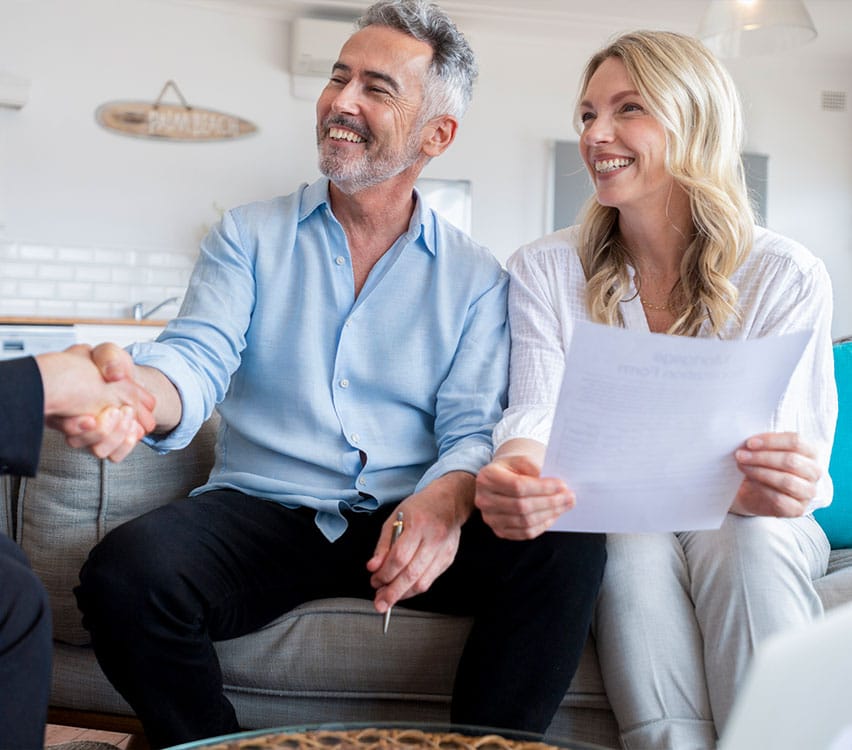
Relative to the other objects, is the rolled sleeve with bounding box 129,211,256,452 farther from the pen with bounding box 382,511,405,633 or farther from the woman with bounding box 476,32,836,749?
the woman with bounding box 476,32,836,749

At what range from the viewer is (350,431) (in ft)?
6.05

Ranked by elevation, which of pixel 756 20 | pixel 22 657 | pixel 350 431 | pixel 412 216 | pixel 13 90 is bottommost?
pixel 22 657

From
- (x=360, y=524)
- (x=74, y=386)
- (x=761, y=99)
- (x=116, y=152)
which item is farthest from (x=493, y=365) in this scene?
(x=761, y=99)

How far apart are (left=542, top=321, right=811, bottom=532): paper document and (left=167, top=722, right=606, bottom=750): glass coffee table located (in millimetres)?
404

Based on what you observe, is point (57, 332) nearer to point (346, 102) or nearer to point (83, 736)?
point (83, 736)

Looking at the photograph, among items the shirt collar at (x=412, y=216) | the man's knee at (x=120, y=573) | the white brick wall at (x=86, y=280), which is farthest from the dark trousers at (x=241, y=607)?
the white brick wall at (x=86, y=280)

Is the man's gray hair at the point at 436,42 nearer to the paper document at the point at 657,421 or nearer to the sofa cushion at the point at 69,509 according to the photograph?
the sofa cushion at the point at 69,509

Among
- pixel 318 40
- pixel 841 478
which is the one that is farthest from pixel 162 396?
pixel 318 40

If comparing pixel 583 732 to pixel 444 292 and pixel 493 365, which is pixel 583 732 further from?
pixel 444 292

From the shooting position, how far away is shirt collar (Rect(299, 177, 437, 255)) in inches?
77.6

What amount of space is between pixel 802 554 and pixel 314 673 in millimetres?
800

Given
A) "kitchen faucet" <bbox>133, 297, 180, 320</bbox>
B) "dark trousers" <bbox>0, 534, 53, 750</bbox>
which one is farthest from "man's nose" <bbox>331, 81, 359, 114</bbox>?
"kitchen faucet" <bbox>133, 297, 180, 320</bbox>

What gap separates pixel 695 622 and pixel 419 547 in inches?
18.2

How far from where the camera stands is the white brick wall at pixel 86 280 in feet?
18.6
